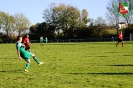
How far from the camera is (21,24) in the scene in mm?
92312

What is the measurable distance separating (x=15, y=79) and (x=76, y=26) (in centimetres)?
7566

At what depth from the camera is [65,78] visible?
32.4 feet

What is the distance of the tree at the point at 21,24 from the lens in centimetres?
9138

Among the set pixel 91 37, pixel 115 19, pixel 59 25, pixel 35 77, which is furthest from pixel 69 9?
pixel 35 77

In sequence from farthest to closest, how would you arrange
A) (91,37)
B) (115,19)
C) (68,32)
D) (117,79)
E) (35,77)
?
(68,32), (91,37), (115,19), (35,77), (117,79)

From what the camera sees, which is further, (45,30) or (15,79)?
(45,30)

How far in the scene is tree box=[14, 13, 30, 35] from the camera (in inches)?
3597

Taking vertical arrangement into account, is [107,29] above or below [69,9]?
below

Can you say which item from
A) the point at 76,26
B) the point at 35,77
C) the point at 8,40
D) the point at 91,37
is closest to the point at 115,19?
the point at 91,37

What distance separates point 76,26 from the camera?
8506 centimetres

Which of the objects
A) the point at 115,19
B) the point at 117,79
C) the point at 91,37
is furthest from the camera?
the point at 91,37

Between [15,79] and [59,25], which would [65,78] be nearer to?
[15,79]

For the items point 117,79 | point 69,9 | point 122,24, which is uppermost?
point 69,9

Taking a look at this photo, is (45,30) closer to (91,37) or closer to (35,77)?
(91,37)
